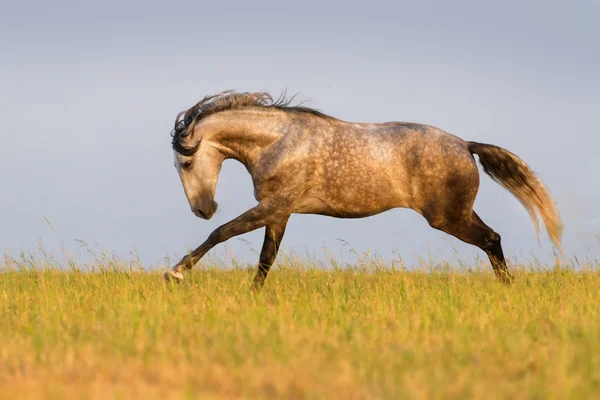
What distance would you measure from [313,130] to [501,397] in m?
5.75

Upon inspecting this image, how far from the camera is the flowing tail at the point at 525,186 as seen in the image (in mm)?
10391

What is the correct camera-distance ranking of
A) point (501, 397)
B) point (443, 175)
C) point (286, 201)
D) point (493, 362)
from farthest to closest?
point (443, 175) → point (286, 201) → point (493, 362) → point (501, 397)

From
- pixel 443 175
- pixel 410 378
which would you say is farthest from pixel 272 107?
pixel 410 378

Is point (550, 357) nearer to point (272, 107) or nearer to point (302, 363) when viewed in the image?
point (302, 363)

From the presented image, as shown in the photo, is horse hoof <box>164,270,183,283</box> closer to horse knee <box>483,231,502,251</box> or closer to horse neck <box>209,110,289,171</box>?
horse neck <box>209,110,289,171</box>

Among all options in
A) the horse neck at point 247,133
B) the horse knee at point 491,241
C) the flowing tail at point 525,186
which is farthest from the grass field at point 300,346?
the flowing tail at point 525,186

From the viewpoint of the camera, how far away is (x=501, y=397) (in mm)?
3750

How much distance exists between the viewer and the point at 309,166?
29.5ft

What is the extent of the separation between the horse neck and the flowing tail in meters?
3.09

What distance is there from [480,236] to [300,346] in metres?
5.40

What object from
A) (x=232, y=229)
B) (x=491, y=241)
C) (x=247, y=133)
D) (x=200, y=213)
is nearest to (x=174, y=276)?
(x=232, y=229)

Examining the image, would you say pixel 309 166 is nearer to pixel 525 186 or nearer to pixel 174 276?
pixel 174 276

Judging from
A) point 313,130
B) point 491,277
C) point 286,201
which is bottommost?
point 491,277

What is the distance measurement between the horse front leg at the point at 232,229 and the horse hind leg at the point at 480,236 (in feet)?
7.27
